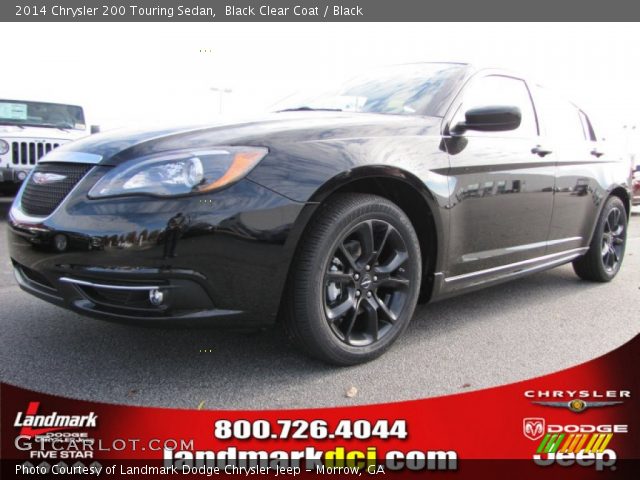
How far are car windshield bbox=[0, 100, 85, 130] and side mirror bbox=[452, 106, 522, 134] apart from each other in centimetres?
712

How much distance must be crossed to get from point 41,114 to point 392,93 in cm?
701

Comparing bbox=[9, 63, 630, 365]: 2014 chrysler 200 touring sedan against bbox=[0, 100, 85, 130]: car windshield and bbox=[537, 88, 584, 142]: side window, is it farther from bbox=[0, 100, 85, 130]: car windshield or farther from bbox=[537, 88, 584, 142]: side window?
bbox=[0, 100, 85, 130]: car windshield

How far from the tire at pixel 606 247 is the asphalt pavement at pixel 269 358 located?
835 mm

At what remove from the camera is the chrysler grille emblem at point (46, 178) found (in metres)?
2.34

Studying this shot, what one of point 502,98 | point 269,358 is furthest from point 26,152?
point 502,98

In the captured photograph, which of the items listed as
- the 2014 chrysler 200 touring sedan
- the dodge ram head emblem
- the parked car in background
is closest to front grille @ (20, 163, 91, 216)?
the 2014 chrysler 200 touring sedan

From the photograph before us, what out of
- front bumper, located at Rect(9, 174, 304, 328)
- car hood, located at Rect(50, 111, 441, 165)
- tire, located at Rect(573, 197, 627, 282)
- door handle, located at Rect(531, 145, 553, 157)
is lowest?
tire, located at Rect(573, 197, 627, 282)

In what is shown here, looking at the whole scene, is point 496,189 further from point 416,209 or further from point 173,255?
point 173,255

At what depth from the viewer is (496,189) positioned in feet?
10.0

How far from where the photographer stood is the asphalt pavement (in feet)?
7.36

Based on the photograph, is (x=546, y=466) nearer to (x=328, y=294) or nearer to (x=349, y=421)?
(x=349, y=421)

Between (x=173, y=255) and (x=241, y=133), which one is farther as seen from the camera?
(x=241, y=133)

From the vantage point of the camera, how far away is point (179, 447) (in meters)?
1.86

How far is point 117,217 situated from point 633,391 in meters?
2.15
